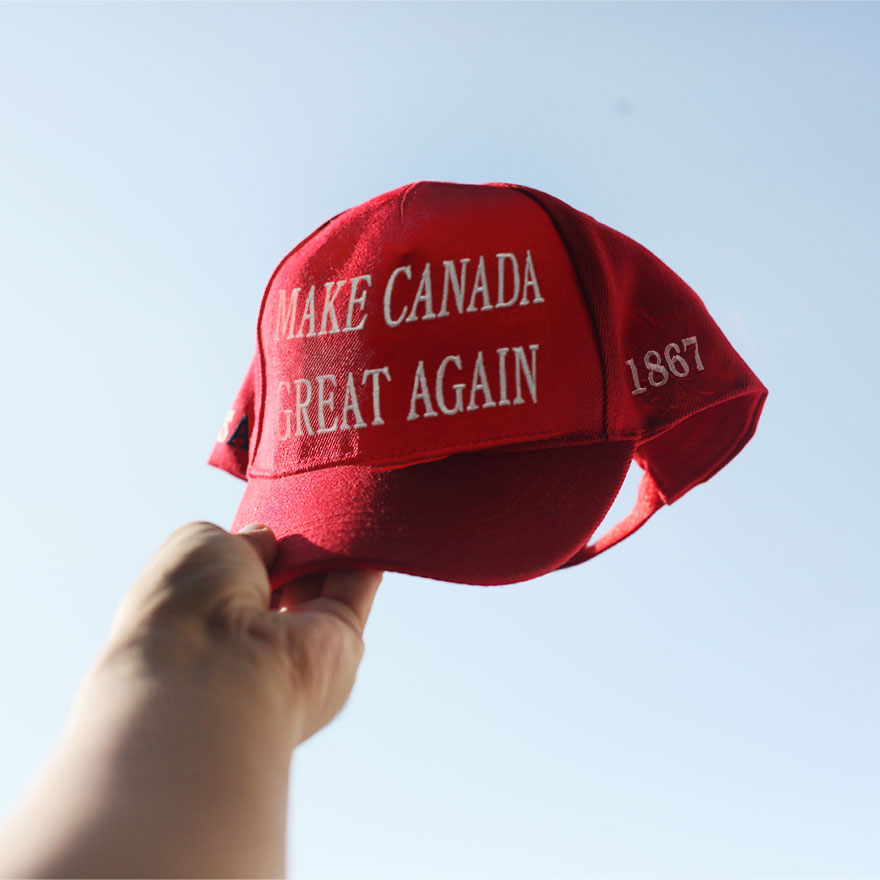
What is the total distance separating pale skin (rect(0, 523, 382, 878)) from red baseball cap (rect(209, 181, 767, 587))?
10cm

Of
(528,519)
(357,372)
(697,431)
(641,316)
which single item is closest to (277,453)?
(357,372)

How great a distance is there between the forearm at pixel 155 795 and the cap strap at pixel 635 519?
56 cm

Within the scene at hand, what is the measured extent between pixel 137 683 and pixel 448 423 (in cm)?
36

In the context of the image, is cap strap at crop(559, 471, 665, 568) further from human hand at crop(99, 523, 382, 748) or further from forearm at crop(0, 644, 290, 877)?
forearm at crop(0, 644, 290, 877)

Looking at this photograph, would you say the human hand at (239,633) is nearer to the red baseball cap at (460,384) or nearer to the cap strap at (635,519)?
the red baseball cap at (460,384)

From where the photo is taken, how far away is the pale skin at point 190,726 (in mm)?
470

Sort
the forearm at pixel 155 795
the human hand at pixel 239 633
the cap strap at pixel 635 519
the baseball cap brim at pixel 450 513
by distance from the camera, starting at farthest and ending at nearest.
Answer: the cap strap at pixel 635 519 → the baseball cap brim at pixel 450 513 → the human hand at pixel 239 633 → the forearm at pixel 155 795

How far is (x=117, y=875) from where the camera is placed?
448 mm

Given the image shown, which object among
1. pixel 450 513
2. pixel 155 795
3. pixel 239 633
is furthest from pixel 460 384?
pixel 155 795

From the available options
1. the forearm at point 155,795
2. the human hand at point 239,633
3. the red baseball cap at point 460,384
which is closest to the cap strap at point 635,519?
the red baseball cap at point 460,384

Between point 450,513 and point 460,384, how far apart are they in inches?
4.7

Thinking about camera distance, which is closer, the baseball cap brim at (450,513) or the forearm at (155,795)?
the forearm at (155,795)

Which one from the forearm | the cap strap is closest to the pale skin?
the forearm

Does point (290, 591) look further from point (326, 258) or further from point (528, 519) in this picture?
point (326, 258)
